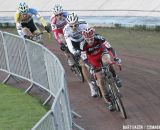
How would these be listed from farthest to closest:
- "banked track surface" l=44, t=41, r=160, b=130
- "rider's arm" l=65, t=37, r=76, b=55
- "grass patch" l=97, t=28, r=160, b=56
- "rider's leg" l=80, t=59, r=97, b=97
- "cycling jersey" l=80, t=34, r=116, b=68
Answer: "grass patch" l=97, t=28, r=160, b=56
"rider's leg" l=80, t=59, r=97, b=97
"rider's arm" l=65, t=37, r=76, b=55
"cycling jersey" l=80, t=34, r=116, b=68
"banked track surface" l=44, t=41, r=160, b=130

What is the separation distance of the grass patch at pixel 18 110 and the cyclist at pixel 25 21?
2.15 m

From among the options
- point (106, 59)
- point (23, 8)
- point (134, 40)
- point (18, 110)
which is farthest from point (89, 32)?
point (134, 40)

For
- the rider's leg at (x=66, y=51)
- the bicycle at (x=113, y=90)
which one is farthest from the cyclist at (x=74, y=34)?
the bicycle at (x=113, y=90)

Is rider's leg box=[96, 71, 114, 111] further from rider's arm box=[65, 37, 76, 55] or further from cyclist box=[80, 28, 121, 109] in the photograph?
rider's arm box=[65, 37, 76, 55]

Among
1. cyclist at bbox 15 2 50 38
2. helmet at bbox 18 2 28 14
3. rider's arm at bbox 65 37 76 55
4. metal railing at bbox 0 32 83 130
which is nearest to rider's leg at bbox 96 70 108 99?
metal railing at bbox 0 32 83 130

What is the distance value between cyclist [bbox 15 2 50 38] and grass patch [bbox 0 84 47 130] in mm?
2149

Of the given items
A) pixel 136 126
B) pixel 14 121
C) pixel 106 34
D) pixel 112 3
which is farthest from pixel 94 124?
pixel 112 3

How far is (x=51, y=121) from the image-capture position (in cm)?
916

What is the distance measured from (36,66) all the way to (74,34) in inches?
61.0

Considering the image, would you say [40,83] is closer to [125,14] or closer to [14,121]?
[14,121]

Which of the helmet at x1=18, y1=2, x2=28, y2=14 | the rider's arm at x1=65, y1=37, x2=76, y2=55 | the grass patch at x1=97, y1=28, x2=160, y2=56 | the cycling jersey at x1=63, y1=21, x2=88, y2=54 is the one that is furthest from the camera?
the grass patch at x1=97, y1=28, x2=160, y2=56

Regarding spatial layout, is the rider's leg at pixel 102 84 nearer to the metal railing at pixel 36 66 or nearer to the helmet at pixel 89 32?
the helmet at pixel 89 32

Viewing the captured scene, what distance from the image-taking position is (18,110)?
15.0 m

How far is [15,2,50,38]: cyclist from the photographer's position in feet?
60.3
